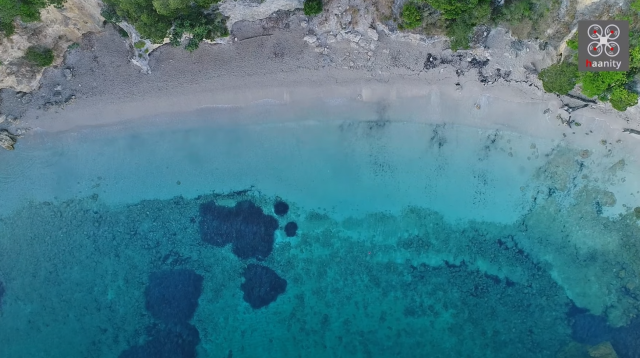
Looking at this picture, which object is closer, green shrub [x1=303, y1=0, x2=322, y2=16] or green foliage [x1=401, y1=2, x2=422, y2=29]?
green foliage [x1=401, y1=2, x2=422, y2=29]

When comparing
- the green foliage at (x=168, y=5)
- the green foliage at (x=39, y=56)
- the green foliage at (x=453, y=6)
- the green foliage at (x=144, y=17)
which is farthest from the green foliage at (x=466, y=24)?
the green foliage at (x=39, y=56)

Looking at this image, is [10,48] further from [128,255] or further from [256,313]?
[256,313]

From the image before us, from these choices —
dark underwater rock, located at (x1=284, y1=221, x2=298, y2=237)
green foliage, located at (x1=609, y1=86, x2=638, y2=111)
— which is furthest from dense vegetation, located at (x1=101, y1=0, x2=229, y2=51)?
green foliage, located at (x1=609, y1=86, x2=638, y2=111)

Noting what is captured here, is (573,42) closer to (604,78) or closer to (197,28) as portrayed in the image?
(604,78)

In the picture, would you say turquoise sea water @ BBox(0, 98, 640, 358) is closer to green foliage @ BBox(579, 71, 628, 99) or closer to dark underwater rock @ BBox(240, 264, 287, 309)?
dark underwater rock @ BBox(240, 264, 287, 309)

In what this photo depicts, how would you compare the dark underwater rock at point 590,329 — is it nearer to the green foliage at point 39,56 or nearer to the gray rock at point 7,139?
the green foliage at point 39,56

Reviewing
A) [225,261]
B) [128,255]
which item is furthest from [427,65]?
[128,255]
